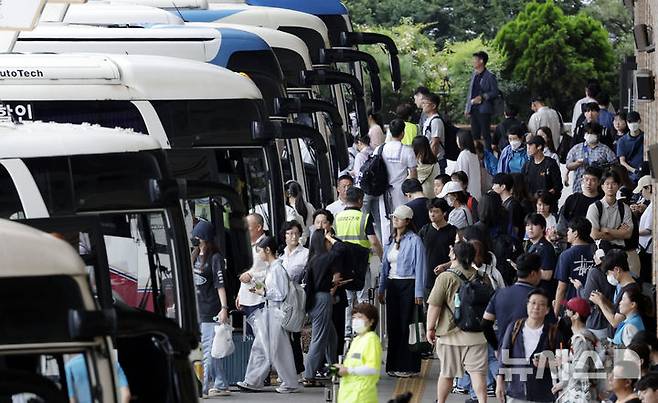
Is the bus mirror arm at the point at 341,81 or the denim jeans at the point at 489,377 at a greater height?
the bus mirror arm at the point at 341,81

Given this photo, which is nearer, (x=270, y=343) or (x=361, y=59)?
(x=270, y=343)

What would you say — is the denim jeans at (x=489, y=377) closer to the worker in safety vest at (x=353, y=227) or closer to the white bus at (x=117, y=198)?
the worker in safety vest at (x=353, y=227)

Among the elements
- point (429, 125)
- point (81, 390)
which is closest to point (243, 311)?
point (429, 125)

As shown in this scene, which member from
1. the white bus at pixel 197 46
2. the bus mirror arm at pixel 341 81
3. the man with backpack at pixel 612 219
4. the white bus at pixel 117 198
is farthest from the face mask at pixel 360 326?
the bus mirror arm at pixel 341 81

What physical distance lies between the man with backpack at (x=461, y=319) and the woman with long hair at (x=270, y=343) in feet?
7.70

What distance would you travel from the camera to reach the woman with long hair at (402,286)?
20.5 m

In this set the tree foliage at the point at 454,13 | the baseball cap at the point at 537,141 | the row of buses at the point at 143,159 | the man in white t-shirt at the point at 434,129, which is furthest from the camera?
the tree foliage at the point at 454,13

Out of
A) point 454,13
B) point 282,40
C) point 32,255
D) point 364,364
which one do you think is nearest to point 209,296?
point 364,364

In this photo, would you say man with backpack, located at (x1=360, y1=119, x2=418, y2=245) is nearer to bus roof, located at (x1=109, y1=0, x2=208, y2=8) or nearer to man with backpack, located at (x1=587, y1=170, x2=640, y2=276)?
man with backpack, located at (x1=587, y1=170, x2=640, y2=276)

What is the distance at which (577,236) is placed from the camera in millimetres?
19547

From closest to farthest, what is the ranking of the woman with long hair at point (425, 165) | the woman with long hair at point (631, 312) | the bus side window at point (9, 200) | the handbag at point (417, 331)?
the bus side window at point (9, 200), the woman with long hair at point (631, 312), the handbag at point (417, 331), the woman with long hair at point (425, 165)

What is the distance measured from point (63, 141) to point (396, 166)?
10068 mm

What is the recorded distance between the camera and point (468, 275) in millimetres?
18172

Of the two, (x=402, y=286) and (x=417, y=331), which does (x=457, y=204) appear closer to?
(x=402, y=286)
